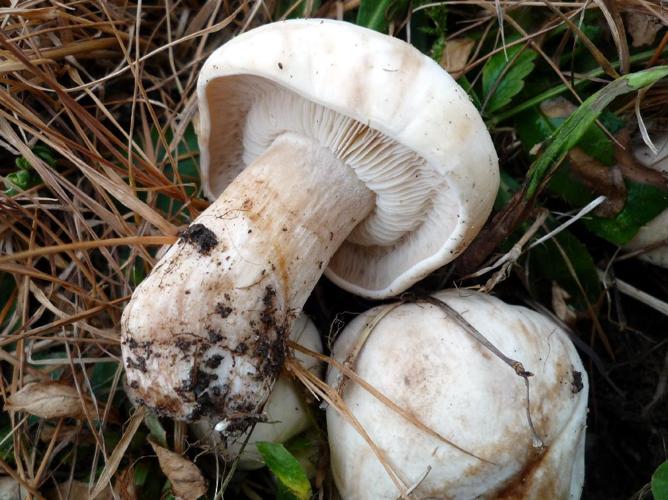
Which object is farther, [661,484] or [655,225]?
[655,225]

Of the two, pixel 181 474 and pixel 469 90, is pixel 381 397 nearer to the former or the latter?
pixel 181 474

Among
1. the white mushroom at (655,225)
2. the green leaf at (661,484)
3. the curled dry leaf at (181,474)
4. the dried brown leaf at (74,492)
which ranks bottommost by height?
the dried brown leaf at (74,492)

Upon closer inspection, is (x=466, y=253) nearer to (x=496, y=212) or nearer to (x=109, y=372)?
(x=496, y=212)

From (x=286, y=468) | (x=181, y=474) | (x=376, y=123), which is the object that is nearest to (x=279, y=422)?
(x=286, y=468)

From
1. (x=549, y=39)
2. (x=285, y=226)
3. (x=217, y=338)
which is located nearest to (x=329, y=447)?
(x=217, y=338)

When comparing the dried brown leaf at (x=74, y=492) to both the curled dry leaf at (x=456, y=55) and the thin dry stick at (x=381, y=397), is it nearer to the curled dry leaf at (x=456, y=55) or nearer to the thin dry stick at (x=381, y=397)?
the thin dry stick at (x=381, y=397)

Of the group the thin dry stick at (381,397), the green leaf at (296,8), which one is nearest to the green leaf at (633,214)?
the thin dry stick at (381,397)
